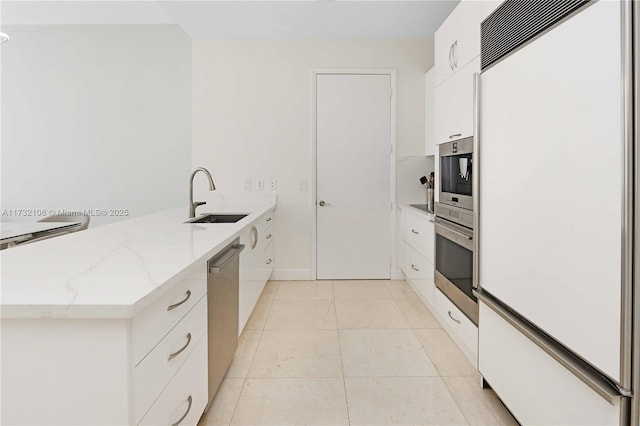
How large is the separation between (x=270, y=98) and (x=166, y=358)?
3363 millimetres

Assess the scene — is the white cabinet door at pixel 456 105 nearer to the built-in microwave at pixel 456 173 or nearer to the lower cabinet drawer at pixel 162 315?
the built-in microwave at pixel 456 173

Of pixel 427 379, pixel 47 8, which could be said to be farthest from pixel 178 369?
pixel 47 8

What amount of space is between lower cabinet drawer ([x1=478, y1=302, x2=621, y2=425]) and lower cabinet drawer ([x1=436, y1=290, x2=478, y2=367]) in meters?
0.17

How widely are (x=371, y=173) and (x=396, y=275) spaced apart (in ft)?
3.78

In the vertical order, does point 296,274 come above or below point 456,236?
below

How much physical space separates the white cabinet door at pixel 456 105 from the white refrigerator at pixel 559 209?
1.15ft

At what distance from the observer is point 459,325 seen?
7.60 feet

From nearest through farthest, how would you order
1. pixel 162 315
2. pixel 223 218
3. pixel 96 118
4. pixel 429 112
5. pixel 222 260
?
pixel 162 315 → pixel 222 260 → pixel 223 218 → pixel 429 112 → pixel 96 118

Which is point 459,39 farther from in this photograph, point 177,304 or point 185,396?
point 185,396

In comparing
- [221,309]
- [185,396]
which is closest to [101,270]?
[185,396]

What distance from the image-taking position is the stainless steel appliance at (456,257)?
211 centimetres

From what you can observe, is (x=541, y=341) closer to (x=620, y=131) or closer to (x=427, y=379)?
(x=620, y=131)

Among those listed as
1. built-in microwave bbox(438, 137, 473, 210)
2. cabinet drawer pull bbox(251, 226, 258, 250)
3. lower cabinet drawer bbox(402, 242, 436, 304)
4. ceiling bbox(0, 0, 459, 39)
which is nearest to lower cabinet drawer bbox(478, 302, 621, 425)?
built-in microwave bbox(438, 137, 473, 210)

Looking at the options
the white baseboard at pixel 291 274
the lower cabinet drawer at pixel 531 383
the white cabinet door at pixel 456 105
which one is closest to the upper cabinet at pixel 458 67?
the white cabinet door at pixel 456 105
